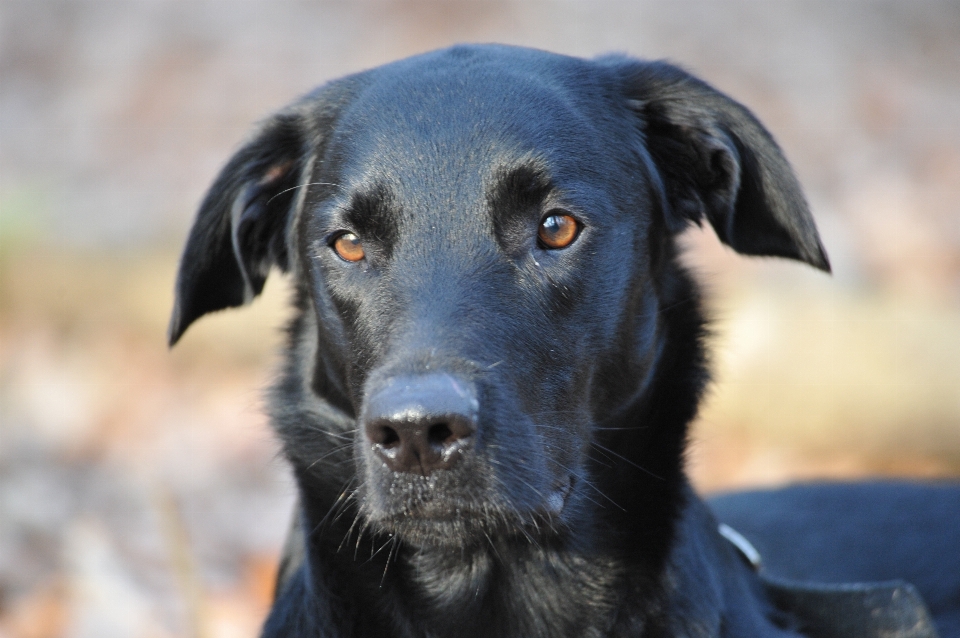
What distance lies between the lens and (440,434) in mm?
2465

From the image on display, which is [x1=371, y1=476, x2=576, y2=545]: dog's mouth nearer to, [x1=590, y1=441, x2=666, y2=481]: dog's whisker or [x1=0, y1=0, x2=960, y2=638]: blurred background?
[x1=590, y1=441, x2=666, y2=481]: dog's whisker

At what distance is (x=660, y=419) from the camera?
10.6 ft

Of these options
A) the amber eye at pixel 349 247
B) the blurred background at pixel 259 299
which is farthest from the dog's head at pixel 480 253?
the blurred background at pixel 259 299

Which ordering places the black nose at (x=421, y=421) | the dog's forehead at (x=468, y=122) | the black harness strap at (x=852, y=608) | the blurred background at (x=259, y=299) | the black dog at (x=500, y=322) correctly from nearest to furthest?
the black nose at (x=421, y=421)
the black dog at (x=500, y=322)
the dog's forehead at (x=468, y=122)
the black harness strap at (x=852, y=608)
the blurred background at (x=259, y=299)

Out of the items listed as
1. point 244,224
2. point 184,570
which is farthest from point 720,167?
point 184,570

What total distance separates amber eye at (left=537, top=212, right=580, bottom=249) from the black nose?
554 millimetres

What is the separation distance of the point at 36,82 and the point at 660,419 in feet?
26.7

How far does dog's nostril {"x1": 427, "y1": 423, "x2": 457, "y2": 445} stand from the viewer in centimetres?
245

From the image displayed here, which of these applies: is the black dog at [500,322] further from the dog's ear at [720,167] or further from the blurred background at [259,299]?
the blurred background at [259,299]

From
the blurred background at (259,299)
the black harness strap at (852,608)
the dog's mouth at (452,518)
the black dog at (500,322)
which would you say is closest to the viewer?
the dog's mouth at (452,518)

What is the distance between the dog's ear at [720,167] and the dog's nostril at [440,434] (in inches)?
47.0

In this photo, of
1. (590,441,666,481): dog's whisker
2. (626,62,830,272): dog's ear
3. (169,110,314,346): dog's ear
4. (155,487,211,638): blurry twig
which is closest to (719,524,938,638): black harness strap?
(590,441,666,481): dog's whisker

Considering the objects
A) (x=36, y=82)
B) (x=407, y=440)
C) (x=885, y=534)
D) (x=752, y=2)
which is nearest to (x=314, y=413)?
(x=407, y=440)

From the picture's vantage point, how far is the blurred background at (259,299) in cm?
549
